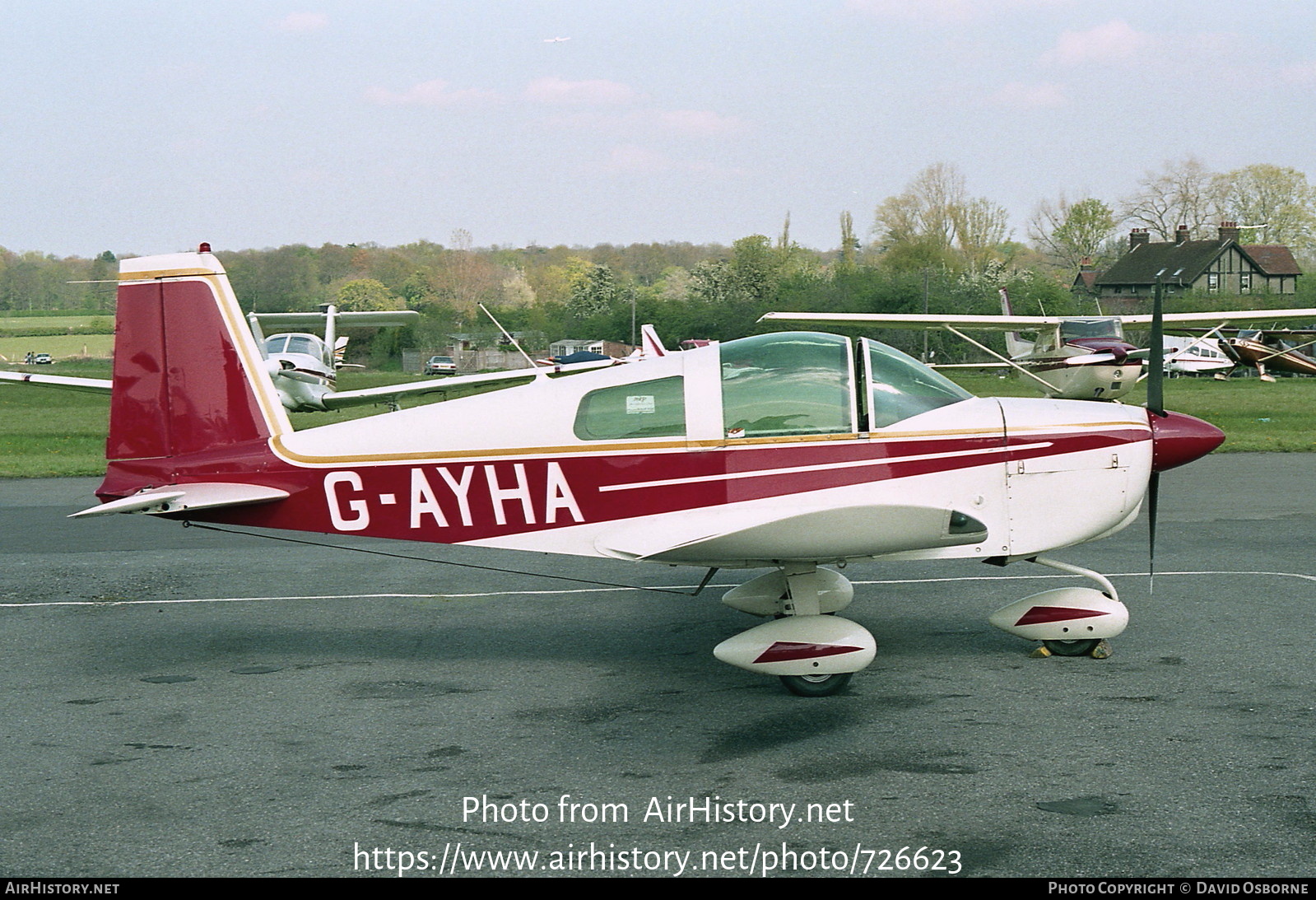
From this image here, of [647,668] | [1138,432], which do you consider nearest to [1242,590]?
[1138,432]

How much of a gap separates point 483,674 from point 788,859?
311 cm

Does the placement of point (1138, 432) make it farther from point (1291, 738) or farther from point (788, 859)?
point (788, 859)

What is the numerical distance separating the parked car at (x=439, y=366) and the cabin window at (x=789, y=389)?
170 feet

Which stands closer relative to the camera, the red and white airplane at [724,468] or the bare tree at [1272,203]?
the red and white airplane at [724,468]

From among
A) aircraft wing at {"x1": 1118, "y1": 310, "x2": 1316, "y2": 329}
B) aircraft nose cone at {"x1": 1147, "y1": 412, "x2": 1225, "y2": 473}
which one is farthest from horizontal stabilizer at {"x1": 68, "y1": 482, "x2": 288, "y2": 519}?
aircraft wing at {"x1": 1118, "y1": 310, "x2": 1316, "y2": 329}

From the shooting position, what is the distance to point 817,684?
21.0 feet

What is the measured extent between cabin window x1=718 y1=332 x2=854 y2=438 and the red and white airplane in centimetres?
1

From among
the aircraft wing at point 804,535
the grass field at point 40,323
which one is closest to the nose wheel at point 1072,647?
the aircraft wing at point 804,535

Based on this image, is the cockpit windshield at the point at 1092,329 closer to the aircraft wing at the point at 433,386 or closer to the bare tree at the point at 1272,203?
the aircraft wing at the point at 433,386

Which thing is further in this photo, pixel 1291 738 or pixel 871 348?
pixel 871 348

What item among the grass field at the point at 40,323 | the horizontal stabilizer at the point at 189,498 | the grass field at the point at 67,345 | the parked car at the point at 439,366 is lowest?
the parked car at the point at 439,366

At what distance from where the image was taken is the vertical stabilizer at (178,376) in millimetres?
7285

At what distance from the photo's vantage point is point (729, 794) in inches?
194

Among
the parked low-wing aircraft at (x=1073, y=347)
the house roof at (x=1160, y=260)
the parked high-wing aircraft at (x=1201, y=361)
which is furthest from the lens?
the house roof at (x=1160, y=260)
